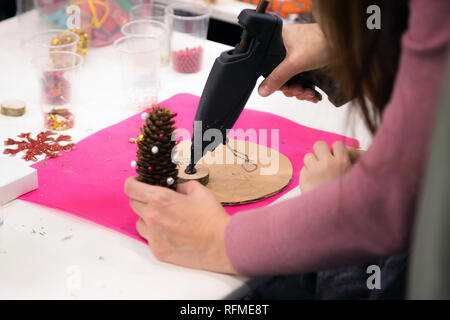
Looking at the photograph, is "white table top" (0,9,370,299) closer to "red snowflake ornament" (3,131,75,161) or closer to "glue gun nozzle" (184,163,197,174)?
"red snowflake ornament" (3,131,75,161)

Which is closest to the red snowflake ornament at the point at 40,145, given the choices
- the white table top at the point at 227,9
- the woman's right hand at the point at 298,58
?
the woman's right hand at the point at 298,58

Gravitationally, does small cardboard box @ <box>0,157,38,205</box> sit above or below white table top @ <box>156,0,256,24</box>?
below

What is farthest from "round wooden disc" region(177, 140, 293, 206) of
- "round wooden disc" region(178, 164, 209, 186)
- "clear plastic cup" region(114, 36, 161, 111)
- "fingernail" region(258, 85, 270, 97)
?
"clear plastic cup" region(114, 36, 161, 111)

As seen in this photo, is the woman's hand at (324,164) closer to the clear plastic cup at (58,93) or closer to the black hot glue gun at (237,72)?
the black hot glue gun at (237,72)

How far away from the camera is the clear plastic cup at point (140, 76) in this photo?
146 cm

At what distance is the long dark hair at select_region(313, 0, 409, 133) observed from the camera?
843 mm

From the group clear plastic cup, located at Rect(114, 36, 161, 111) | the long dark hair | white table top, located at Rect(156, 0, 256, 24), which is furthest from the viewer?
white table top, located at Rect(156, 0, 256, 24)

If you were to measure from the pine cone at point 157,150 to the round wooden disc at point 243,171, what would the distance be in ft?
0.51

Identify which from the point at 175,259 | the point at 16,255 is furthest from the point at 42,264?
the point at 175,259

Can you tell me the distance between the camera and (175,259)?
93 centimetres

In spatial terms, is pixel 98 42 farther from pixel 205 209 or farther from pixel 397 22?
pixel 397 22

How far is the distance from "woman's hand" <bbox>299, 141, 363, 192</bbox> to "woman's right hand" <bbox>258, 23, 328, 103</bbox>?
0.18 metres

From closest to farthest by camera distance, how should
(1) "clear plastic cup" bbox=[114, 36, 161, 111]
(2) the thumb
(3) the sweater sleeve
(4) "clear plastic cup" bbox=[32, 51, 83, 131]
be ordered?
(3) the sweater sleeve → (2) the thumb → (4) "clear plastic cup" bbox=[32, 51, 83, 131] → (1) "clear plastic cup" bbox=[114, 36, 161, 111]

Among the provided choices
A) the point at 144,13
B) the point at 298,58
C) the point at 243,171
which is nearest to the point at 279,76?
the point at 298,58
